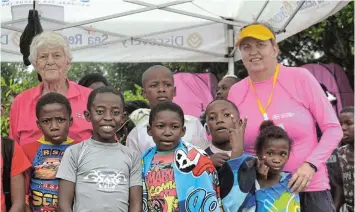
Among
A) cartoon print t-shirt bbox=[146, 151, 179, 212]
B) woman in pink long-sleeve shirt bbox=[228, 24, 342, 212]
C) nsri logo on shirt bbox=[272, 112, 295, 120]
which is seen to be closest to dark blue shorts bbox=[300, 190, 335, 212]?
woman in pink long-sleeve shirt bbox=[228, 24, 342, 212]

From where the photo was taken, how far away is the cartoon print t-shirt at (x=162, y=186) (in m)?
2.77

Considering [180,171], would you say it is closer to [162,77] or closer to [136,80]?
[162,77]

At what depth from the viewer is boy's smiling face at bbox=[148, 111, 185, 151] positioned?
2893 mm

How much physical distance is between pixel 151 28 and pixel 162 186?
4333mm

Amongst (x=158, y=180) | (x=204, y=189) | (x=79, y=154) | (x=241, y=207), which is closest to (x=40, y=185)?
(x=79, y=154)

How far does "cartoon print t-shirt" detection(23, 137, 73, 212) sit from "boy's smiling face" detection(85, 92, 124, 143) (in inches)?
11.5

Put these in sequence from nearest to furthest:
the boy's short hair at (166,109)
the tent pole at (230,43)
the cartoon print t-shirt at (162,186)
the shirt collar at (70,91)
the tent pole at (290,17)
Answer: the cartoon print t-shirt at (162,186) → the boy's short hair at (166,109) → the shirt collar at (70,91) → the tent pole at (290,17) → the tent pole at (230,43)

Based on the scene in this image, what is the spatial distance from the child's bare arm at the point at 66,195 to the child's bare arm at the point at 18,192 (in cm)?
22

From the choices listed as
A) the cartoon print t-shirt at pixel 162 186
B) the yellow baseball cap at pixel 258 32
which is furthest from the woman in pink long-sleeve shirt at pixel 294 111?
the cartoon print t-shirt at pixel 162 186

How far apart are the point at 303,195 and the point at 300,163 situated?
0.19 meters

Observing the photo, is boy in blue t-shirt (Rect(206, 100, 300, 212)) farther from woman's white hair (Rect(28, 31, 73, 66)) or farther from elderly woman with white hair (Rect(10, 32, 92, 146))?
woman's white hair (Rect(28, 31, 73, 66))

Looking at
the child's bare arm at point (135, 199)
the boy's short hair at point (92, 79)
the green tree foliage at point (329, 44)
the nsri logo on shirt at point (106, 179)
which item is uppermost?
the green tree foliage at point (329, 44)

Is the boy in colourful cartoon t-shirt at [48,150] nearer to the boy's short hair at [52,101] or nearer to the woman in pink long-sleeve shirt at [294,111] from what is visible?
the boy's short hair at [52,101]

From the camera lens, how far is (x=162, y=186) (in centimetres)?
280
